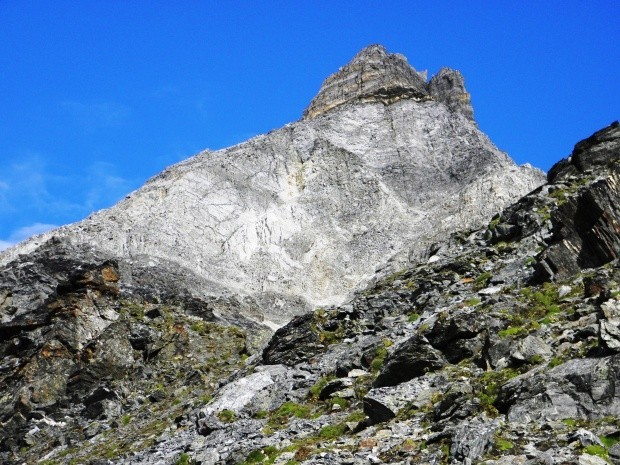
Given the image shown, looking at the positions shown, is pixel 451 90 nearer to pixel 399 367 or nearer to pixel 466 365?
pixel 399 367

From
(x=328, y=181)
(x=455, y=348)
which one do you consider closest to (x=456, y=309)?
(x=455, y=348)

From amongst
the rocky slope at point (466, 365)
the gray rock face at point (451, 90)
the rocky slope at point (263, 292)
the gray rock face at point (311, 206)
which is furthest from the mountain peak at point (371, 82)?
the rocky slope at point (466, 365)

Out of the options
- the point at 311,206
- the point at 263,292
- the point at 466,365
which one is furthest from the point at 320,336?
the point at 311,206

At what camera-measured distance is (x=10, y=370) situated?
43125 mm

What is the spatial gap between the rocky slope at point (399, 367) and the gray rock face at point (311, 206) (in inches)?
909

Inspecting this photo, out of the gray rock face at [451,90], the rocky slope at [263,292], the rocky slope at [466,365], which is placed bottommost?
the rocky slope at [466,365]

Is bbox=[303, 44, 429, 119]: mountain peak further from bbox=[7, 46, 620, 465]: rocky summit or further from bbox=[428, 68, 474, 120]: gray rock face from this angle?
bbox=[7, 46, 620, 465]: rocky summit

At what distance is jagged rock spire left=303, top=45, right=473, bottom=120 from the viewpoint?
13862 centimetres

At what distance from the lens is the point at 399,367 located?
21.7 meters

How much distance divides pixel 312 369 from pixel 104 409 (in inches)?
561

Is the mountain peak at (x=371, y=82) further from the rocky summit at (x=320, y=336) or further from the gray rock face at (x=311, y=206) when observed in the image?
the rocky summit at (x=320, y=336)

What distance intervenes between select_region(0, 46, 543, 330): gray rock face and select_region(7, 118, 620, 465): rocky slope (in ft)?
75.7

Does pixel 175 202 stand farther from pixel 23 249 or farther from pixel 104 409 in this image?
pixel 104 409

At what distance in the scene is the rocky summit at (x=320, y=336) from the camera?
16891 millimetres
